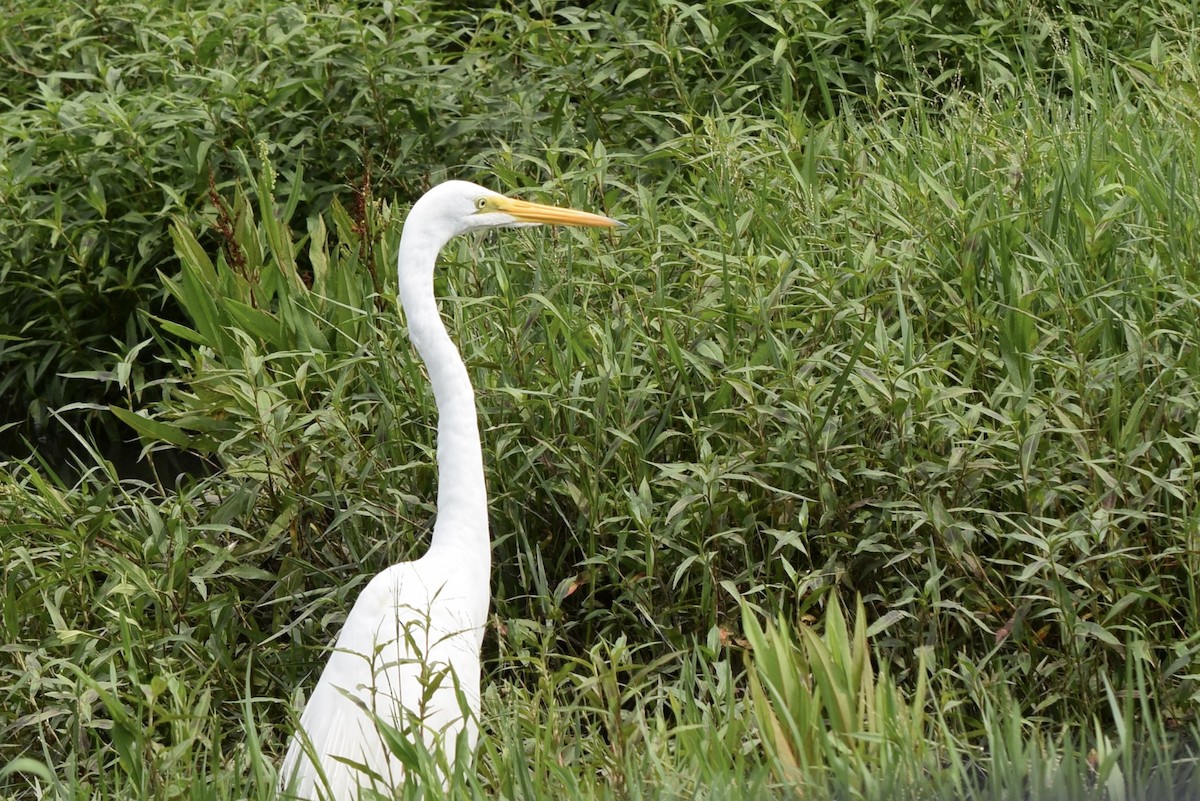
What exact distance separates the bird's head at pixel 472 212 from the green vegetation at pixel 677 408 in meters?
0.36

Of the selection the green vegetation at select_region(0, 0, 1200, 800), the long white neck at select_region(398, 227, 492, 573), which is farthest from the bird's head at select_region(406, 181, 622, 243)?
the green vegetation at select_region(0, 0, 1200, 800)

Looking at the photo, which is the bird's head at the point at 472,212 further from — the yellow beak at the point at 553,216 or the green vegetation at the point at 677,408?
the green vegetation at the point at 677,408

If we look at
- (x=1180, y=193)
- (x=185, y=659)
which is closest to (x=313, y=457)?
(x=185, y=659)

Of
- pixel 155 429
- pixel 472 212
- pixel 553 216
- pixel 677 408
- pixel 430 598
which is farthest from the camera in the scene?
pixel 155 429

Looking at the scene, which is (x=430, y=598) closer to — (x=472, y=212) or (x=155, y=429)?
(x=472, y=212)

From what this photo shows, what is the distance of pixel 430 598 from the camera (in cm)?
269

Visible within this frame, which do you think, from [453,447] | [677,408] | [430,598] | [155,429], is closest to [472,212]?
[453,447]

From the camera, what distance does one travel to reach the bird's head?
289 cm

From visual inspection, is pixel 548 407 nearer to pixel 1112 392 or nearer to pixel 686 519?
pixel 686 519

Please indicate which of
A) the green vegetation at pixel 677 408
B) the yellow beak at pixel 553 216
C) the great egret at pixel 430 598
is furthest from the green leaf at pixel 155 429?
the yellow beak at pixel 553 216

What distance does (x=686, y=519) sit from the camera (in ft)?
9.89

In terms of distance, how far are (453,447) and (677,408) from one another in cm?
74

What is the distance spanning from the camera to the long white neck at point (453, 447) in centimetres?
277

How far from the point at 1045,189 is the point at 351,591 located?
6.71 ft
